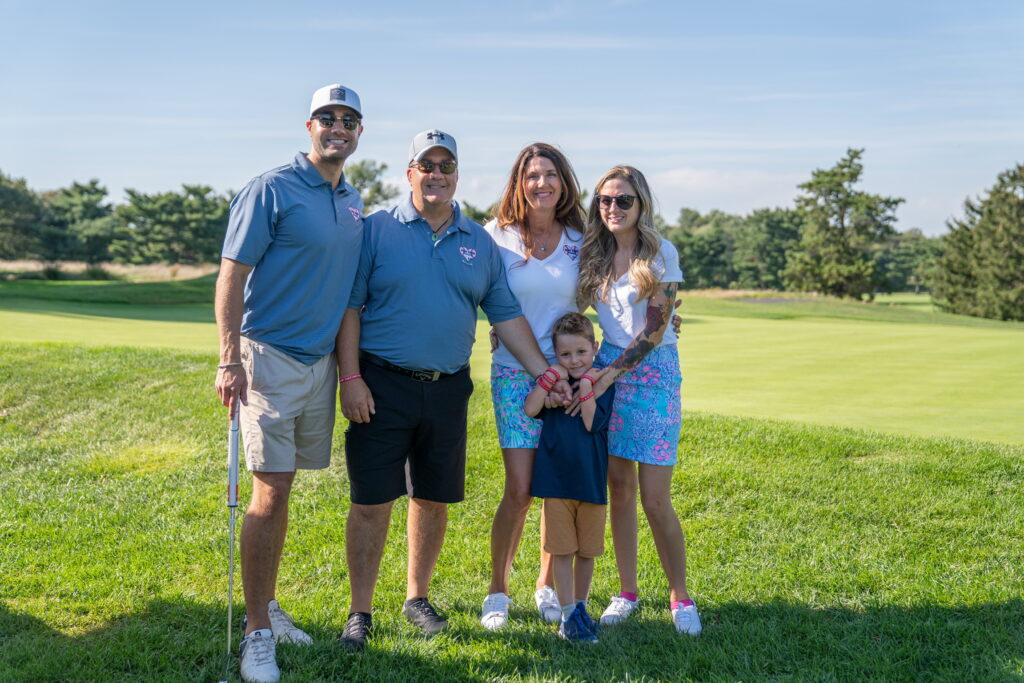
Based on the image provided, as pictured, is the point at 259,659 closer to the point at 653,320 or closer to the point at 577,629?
the point at 577,629

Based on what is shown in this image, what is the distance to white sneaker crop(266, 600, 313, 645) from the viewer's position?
3.91 metres

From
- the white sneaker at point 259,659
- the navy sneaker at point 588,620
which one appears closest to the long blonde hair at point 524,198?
the navy sneaker at point 588,620

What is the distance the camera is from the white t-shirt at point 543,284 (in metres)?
4.08

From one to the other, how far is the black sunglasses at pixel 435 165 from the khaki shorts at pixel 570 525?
1.56m

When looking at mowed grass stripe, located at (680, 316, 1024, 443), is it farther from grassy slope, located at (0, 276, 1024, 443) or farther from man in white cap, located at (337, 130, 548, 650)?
man in white cap, located at (337, 130, 548, 650)

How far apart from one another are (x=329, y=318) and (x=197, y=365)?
6.12m

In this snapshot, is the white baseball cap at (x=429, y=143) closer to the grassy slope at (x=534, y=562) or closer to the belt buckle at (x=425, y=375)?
the belt buckle at (x=425, y=375)

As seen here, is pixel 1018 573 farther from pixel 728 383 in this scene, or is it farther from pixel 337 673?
pixel 728 383

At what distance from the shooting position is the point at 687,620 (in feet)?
13.4

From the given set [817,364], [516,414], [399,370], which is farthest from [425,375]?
[817,364]

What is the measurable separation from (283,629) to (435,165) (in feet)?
7.19

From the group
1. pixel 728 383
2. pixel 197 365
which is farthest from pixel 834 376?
pixel 197 365

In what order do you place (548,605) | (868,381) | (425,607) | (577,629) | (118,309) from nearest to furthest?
1. (577,629)
2. (425,607)
3. (548,605)
4. (868,381)
5. (118,309)

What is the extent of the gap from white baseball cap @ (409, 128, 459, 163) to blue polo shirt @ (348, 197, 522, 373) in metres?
0.22
